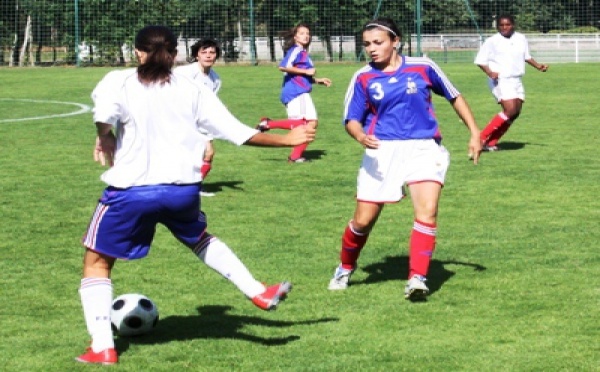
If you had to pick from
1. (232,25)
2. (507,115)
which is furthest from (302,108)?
(232,25)

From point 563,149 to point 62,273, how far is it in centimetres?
1007

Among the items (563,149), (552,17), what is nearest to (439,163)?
(563,149)

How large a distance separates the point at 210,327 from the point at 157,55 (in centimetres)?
188

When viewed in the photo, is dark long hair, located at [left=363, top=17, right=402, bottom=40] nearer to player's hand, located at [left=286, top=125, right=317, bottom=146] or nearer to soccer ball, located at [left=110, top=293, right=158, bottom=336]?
player's hand, located at [left=286, top=125, right=317, bottom=146]

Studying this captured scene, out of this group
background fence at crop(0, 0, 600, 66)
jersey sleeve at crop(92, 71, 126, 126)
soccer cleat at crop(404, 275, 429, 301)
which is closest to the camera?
jersey sleeve at crop(92, 71, 126, 126)

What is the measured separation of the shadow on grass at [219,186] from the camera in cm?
1363

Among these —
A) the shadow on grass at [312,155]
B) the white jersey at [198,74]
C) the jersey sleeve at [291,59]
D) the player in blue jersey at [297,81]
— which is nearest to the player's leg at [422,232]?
the white jersey at [198,74]

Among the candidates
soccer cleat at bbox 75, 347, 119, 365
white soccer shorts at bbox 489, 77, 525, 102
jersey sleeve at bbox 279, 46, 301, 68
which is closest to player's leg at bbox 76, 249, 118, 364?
soccer cleat at bbox 75, 347, 119, 365

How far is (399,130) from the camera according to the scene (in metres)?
8.06

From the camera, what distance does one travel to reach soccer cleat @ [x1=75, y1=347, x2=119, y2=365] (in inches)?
246

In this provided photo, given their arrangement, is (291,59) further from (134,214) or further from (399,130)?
(134,214)

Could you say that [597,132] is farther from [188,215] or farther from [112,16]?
[112,16]

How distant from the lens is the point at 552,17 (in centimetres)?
5253

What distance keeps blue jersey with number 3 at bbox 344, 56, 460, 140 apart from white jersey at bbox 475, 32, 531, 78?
9217 mm
